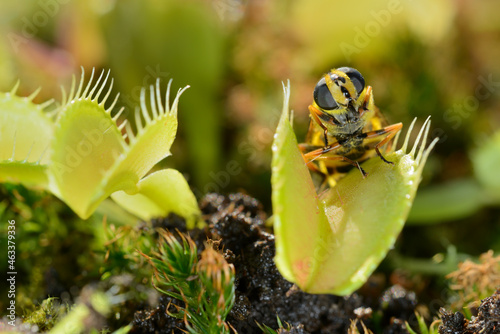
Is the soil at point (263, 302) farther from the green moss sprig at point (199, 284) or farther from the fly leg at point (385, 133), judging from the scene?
the fly leg at point (385, 133)

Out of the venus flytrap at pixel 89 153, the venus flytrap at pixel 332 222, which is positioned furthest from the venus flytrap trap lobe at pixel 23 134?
the venus flytrap at pixel 332 222

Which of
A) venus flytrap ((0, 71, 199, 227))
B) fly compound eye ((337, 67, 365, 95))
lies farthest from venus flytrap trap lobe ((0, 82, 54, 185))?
fly compound eye ((337, 67, 365, 95))

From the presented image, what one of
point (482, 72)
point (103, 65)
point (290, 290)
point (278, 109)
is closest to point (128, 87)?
point (103, 65)

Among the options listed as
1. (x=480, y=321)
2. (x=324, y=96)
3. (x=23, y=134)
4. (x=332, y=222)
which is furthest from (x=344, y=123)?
(x=23, y=134)

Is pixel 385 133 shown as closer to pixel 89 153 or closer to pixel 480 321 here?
pixel 480 321

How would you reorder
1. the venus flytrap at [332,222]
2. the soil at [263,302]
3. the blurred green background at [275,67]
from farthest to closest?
the blurred green background at [275,67], the soil at [263,302], the venus flytrap at [332,222]
